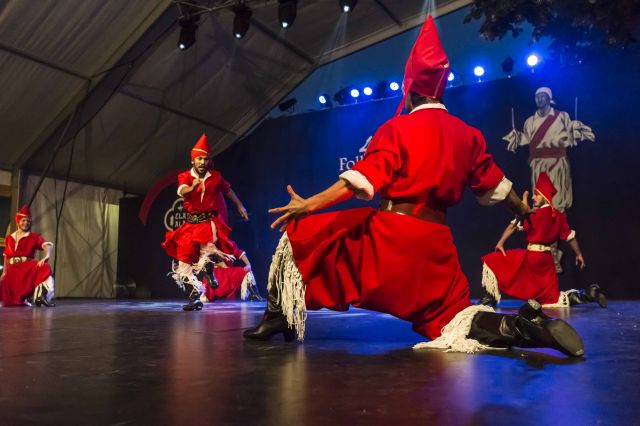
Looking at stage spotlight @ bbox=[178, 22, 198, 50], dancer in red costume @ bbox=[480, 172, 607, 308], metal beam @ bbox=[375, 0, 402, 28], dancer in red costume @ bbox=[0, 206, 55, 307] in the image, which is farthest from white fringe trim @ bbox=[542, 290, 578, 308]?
metal beam @ bbox=[375, 0, 402, 28]

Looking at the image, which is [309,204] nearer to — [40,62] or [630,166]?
[630,166]

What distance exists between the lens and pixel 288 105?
8.67 meters

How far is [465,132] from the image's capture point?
68.1 inches

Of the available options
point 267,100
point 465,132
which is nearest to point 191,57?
point 267,100

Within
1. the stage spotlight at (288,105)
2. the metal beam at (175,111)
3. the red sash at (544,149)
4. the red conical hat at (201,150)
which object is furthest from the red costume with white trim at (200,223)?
the stage spotlight at (288,105)

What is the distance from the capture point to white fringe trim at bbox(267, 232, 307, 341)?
5.47 feet

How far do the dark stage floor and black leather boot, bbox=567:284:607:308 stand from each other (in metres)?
2.45

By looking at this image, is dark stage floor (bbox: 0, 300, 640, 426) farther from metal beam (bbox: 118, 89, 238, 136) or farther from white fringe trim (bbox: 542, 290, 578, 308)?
metal beam (bbox: 118, 89, 238, 136)

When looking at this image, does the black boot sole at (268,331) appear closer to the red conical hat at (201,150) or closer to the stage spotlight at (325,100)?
the red conical hat at (201,150)

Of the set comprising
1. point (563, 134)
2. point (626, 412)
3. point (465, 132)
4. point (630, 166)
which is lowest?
point (626, 412)

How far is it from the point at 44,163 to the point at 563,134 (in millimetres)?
7057

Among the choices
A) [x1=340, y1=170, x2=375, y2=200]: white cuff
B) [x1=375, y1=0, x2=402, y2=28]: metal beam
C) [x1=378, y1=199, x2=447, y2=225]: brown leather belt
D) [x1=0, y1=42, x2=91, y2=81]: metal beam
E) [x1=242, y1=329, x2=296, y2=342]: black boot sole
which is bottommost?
[x1=242, y1=329, x2=296, y2=342]: black boot sole

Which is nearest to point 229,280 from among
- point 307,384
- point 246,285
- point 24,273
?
point 246,285

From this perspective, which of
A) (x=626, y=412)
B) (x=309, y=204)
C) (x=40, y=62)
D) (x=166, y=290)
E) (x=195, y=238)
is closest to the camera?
(x=626, y=412)
